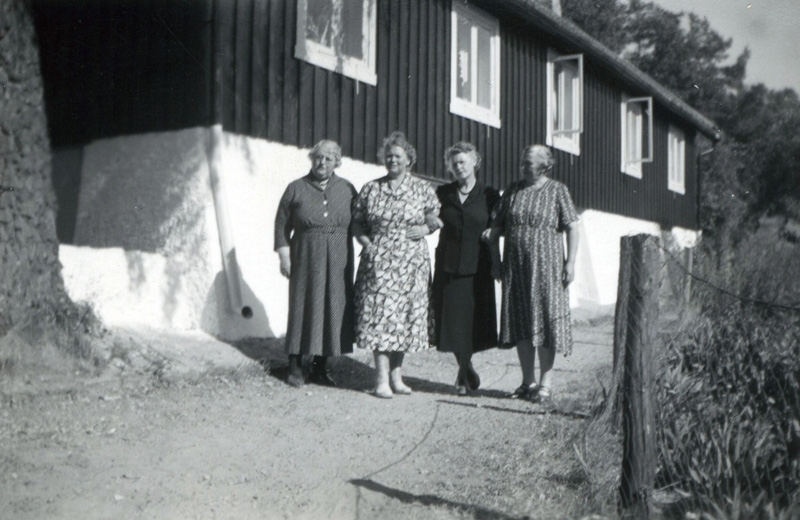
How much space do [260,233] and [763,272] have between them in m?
4.22

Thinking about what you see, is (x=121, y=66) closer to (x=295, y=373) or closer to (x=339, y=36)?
(x=339, y=36)

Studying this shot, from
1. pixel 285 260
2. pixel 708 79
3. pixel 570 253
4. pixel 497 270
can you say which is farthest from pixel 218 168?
pixel 708 79

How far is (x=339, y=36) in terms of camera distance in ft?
29.3

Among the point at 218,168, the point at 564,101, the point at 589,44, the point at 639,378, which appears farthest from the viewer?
the point at 564,101

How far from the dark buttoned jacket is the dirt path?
0.92m

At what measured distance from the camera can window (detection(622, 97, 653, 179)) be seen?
17062 mm

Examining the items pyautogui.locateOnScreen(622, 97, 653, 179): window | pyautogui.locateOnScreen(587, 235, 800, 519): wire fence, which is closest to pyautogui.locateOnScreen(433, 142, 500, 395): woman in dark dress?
pyautogui.locateOnScreen(587, 235, 800, 519): wire fence

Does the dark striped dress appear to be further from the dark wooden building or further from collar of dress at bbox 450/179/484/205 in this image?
the dark wooden building

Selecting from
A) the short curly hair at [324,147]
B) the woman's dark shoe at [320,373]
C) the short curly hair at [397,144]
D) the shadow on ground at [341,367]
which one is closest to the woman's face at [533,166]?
the short curly hair at [397,144]

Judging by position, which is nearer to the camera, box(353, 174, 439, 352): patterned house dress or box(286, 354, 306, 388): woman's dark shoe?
box(353, 174, 439, 352): patterned house dress

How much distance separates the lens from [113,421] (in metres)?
4.86

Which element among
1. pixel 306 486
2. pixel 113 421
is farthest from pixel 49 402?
pixel 306 486

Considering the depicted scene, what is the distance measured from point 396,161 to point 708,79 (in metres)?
27.2

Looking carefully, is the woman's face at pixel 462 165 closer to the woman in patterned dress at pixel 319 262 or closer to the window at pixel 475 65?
the woman in patterned dress at pixel 319 262
